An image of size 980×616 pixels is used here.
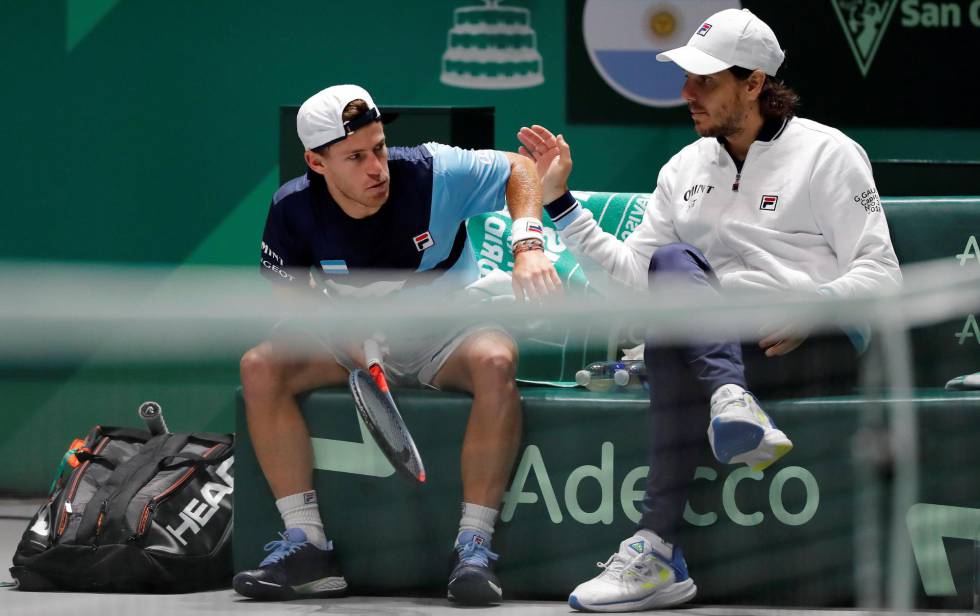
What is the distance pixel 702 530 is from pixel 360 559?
2.43ft

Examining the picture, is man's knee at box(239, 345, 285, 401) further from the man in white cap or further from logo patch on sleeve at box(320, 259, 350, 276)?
logo patch on sleeve at box(320, 259, 350, 276)

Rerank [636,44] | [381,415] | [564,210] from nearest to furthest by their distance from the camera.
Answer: [381,415] < [564,210] < [636,44]

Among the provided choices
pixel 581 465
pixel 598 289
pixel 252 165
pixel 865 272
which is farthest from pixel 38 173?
pixel 865 272

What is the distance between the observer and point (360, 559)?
2957 mm

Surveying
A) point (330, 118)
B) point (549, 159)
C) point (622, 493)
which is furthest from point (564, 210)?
point (622, 493)

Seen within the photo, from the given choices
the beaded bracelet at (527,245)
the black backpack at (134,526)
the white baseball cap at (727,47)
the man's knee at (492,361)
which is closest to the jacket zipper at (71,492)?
the black backpack at (134,526)

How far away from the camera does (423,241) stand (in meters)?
3.06

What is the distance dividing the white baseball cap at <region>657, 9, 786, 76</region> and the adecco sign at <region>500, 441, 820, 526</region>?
87 cm

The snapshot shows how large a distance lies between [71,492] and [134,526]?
0.77ft

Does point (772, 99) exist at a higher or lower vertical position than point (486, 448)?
higher

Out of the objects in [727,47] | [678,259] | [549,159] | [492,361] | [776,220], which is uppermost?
[727,47]

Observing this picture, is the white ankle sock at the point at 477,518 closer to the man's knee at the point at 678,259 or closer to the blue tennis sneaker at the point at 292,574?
the blue tennis sneaker at the point at 292,574

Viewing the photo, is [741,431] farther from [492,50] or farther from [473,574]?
[492,50]

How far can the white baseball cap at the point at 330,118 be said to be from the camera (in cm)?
298
